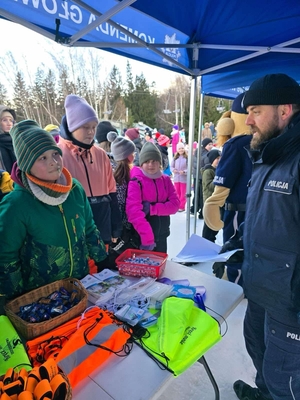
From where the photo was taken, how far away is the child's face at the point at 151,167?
2334 mm

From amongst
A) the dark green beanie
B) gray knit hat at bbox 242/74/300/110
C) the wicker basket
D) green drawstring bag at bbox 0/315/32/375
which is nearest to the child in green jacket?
the dark green beanie

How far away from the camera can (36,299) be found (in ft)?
3.50

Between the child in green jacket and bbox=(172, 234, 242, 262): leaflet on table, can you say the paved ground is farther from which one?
the child in green jacket

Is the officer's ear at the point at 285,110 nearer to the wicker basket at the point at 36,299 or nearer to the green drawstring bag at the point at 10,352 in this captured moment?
the wicker basket at the point at 36,299

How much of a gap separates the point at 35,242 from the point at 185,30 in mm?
2207

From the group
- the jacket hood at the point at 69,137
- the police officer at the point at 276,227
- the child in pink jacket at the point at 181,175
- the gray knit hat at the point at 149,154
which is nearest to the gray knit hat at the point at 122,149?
the gray knit hat at the point at 149,154

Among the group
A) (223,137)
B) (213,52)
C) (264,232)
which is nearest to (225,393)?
(264,232)

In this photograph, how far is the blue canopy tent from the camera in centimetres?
172

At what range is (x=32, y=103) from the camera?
16.5 m

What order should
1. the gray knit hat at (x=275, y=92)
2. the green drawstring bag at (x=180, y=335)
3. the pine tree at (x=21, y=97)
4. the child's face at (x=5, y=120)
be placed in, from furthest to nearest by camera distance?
the pine tree at (x=21, y=97)
the child's face at (x=5, y=120)
the gray knit hat at (x=275, y=92)
the green drawstring bag at (x=180, y=335)

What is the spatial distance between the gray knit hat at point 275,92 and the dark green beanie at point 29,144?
1015 mm

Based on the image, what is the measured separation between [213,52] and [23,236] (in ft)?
8.21

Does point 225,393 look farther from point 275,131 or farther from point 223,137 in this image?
point 223,137

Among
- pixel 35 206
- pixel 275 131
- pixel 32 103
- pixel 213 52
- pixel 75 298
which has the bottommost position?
pixel 75 298
